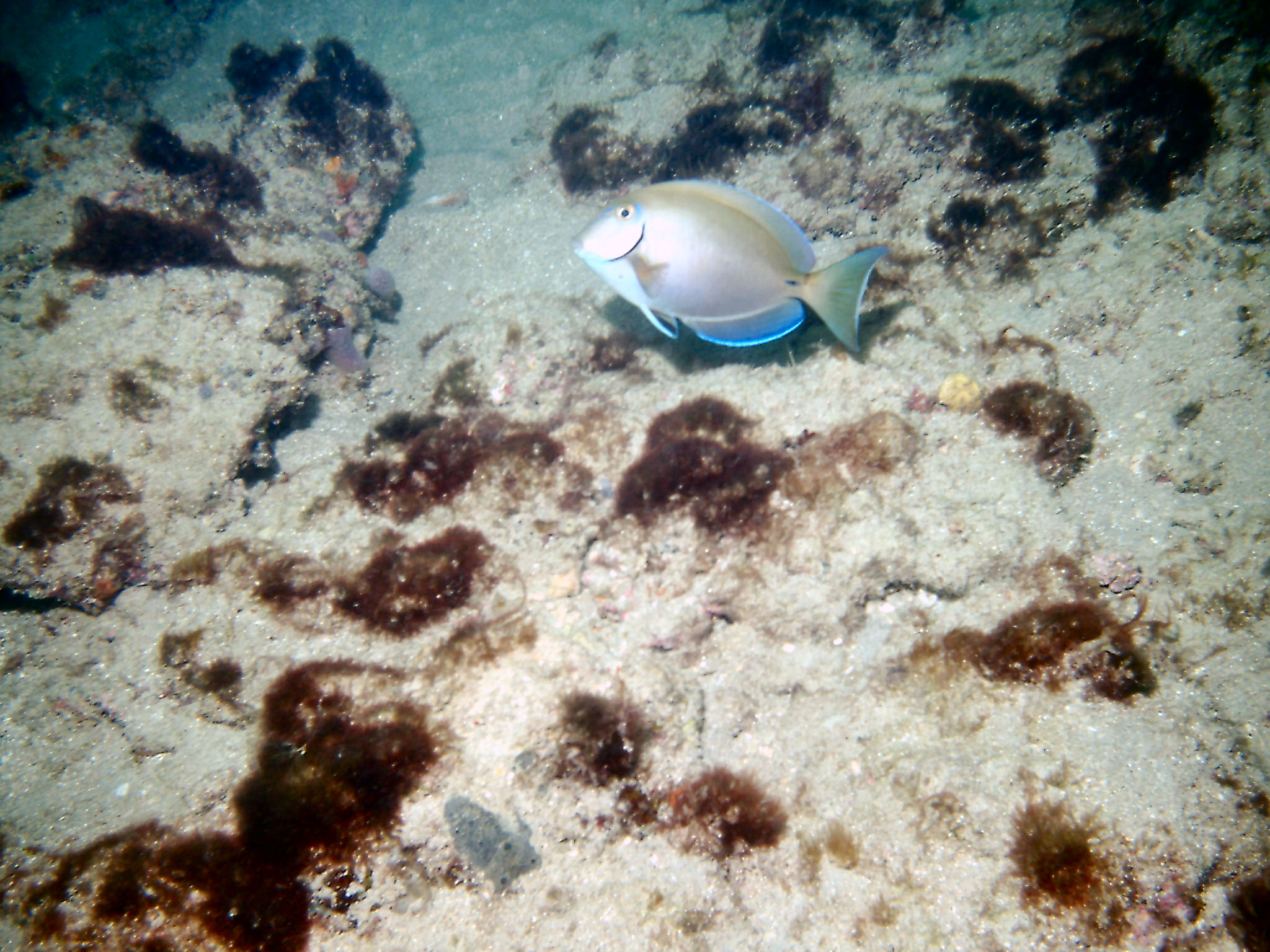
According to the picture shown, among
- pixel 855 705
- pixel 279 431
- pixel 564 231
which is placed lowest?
pixel 855 705

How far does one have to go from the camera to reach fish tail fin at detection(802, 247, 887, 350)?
2.76 meters

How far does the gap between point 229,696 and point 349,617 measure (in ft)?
2.66

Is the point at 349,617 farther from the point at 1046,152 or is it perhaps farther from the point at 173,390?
the point at 1046,152

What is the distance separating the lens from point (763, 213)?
298cm

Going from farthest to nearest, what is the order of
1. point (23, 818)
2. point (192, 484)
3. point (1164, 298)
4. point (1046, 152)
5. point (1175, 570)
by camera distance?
point (1046, 152) → point (192, 484) → point (1164, 298) → point (23, 818) → point (1175, 570)

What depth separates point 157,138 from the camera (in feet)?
18.5

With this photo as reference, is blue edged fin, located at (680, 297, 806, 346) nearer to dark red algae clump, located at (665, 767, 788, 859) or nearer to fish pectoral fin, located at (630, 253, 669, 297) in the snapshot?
fish pectoral fin, located at (630, 253, 669, 297)

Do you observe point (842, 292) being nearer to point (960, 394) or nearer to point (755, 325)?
point (755, 325)

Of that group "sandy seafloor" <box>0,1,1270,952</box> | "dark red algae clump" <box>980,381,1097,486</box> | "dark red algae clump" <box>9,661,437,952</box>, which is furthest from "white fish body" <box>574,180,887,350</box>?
"dark red algae clump" <box>9,661,437,952</box>

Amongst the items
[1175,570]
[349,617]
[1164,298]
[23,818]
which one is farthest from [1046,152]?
[23,818]

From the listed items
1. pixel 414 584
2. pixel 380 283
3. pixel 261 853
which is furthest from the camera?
pixel 380 283

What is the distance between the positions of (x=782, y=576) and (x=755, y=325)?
4.62 ft

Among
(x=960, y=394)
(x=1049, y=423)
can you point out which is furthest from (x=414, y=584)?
(x=1049, y=423)

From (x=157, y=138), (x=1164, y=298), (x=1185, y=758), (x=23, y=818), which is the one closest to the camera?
(x=1185, y=758)
